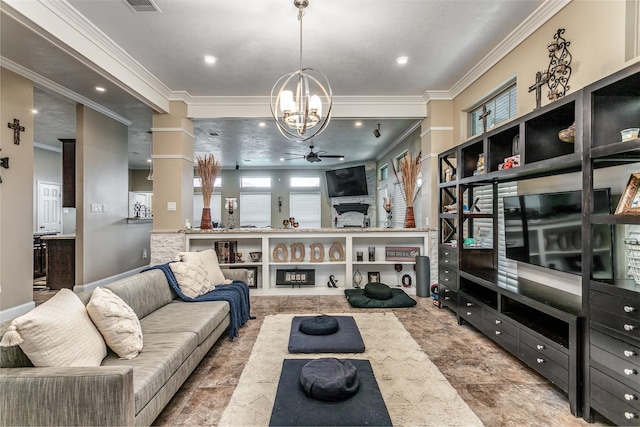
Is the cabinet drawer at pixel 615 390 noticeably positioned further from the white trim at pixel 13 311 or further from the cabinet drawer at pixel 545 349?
the white trim at pixel 13 311

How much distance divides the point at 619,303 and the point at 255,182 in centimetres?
1042

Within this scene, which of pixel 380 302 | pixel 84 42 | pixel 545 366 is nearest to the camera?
pixel 545 366

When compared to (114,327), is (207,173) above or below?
above

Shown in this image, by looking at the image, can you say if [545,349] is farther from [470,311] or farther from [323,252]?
[323,252]

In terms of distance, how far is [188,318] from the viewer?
8.66ft

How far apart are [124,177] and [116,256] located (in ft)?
5.12

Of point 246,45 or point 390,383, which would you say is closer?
point 390,383

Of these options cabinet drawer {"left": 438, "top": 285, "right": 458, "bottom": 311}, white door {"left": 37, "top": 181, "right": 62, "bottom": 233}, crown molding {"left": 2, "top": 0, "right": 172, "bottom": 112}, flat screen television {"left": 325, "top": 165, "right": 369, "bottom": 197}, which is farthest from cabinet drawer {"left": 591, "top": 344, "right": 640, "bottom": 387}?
white door {"left": 37, "top": 181, "right": 62, "bottom": 233}

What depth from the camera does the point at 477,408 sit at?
6.70 feet

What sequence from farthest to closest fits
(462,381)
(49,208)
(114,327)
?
(49,208) → (462,381) → (114,327)

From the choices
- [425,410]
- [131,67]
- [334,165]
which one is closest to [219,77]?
[131,67]

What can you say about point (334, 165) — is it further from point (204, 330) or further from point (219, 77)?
point (204, 330)

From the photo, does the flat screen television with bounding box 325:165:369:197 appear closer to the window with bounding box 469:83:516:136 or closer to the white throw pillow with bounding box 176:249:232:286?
the window with bounding box 469:83:516:136

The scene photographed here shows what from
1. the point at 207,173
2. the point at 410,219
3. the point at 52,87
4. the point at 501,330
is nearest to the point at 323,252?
the point at 410,219
